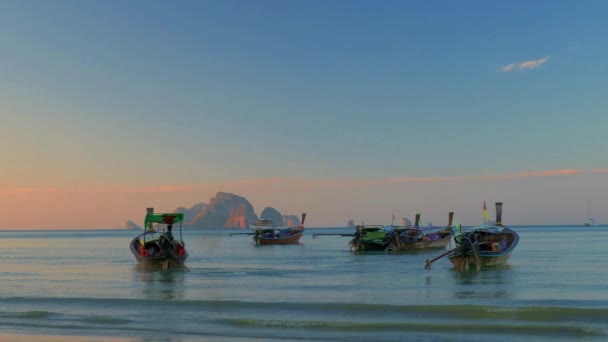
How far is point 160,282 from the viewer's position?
109ft

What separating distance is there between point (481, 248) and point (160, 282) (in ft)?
75.5

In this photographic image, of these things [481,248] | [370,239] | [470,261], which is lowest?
[370,239]

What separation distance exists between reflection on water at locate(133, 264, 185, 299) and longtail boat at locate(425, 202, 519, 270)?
15663 millimetres

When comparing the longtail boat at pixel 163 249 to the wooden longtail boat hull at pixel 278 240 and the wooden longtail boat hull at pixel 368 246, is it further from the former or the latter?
the wooden longtail boat hull at pixel 278 240

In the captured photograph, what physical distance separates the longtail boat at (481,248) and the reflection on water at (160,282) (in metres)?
15.7

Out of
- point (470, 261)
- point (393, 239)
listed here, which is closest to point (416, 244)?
point (393, 239)

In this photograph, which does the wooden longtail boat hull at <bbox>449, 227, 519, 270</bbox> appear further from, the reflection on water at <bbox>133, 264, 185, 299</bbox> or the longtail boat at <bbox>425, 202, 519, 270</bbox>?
the reflection on water at <bbox>133, 264, 185, 299</bbox>

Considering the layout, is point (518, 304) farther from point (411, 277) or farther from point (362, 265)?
point (362, 265)

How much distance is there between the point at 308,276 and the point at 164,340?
21442 millimetres

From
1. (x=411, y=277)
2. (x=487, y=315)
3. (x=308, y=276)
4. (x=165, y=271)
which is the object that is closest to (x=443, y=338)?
(x=487, y=315)

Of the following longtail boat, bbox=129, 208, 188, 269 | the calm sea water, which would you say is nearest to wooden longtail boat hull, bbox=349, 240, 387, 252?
the calm sea water

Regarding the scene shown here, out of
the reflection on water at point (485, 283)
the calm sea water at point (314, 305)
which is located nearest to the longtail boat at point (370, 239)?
the reflection on water at point (485, 283)

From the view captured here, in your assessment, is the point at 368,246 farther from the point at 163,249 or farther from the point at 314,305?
the point at 314,305

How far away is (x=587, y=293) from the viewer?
87.6 feet
